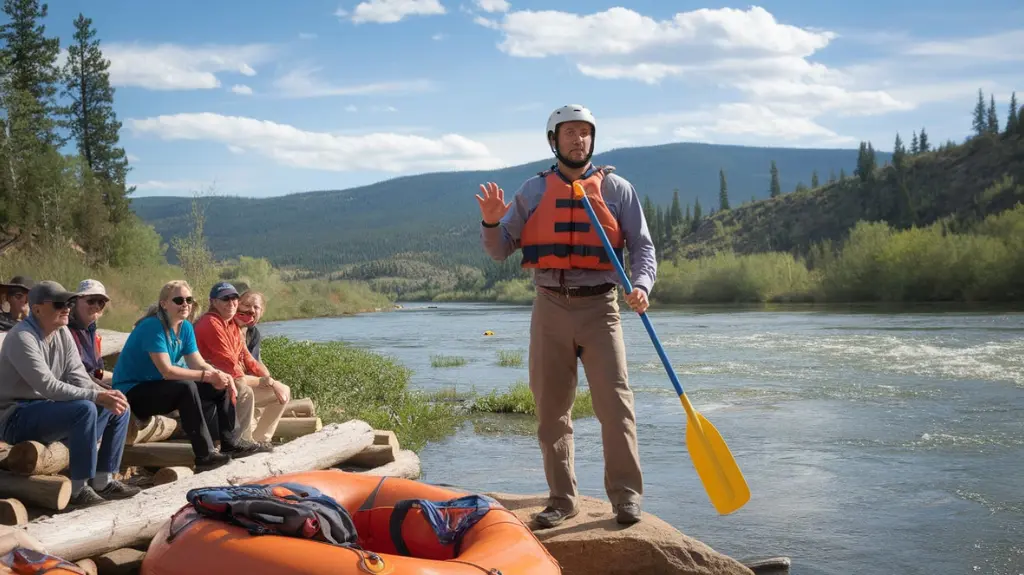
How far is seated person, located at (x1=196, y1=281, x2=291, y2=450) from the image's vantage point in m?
7.58

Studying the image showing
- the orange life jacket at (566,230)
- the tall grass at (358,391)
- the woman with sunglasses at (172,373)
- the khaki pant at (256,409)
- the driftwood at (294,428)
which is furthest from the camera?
the tall grass at (358,391)

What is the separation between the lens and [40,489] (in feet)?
19.0

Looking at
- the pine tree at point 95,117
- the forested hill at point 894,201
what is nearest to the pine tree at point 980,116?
the forested hill at point 894,201

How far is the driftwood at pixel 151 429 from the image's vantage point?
730 centimetres

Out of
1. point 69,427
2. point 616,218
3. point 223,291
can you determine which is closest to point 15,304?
point 223,291

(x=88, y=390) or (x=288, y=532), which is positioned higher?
(x=88, y=390)

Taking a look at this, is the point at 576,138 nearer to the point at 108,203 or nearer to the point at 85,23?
the point at 108,203

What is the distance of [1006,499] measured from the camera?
9.32 metres

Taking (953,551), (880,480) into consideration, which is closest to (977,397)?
(880,480)

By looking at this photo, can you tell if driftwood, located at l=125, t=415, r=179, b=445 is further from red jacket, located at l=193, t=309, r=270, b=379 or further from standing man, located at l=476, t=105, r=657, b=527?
standing man, located at l=476, t=105, r=657, b=527

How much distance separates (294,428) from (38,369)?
3.44 meters

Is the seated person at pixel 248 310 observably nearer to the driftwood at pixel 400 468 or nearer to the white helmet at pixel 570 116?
the driftwood at pixel 400 468

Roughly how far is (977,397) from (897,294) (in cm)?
4409

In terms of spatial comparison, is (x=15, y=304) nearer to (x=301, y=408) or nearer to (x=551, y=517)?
(x=301, y=408)
